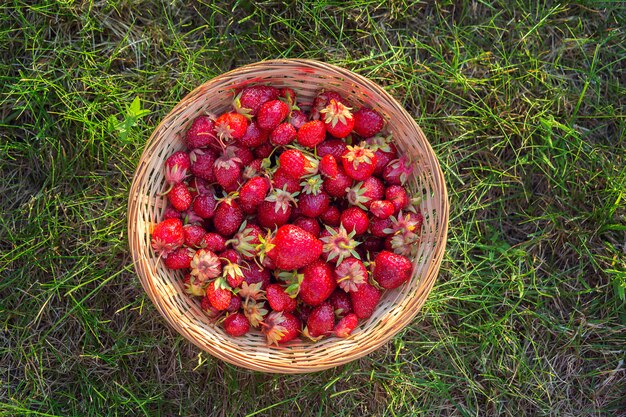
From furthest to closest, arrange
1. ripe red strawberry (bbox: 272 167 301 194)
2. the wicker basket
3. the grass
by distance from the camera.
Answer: the grass → ripe red strawberry (bbox: 272 167 301 194) → the wicker basket

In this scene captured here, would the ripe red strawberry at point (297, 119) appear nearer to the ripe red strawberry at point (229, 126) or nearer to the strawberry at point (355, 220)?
the ripe red strawberry at point (229, 126)

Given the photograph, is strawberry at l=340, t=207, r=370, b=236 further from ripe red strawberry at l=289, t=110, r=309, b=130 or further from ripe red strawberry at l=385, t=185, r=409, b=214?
ripe red strawberry at l=289, t=110, r=309, b=130

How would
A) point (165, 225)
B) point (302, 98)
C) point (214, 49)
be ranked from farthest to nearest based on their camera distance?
1. point (214, 49)
2. point (302, 98)
3. point (165, 225)

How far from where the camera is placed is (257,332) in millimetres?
1828

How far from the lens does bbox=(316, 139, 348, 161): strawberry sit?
5.93ft

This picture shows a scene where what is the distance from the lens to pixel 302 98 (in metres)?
1.90

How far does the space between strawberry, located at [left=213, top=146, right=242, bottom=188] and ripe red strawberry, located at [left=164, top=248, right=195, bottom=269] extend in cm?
23

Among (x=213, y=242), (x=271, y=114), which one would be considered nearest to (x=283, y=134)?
(x=271, y=114)

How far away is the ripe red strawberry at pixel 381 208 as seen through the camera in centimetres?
177

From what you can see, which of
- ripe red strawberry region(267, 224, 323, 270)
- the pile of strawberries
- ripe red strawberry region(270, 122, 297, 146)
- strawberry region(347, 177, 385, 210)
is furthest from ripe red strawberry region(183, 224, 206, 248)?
strawberry region(347, 177, 385, 210)

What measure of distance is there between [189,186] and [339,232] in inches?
19.5

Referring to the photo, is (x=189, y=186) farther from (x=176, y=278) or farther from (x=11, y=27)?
(x=11, y=27)

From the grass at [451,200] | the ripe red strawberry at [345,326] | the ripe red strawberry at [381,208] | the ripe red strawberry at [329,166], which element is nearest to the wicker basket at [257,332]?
the ripe red strawberry at [345,326]

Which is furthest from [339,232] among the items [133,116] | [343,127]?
[133,116]
